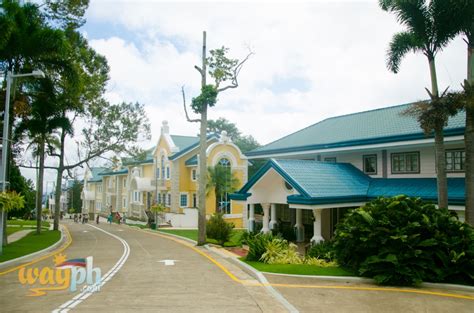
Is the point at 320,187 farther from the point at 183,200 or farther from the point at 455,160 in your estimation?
the point at 183,200

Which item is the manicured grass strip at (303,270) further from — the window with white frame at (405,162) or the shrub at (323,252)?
the window with white frame at (405,162)

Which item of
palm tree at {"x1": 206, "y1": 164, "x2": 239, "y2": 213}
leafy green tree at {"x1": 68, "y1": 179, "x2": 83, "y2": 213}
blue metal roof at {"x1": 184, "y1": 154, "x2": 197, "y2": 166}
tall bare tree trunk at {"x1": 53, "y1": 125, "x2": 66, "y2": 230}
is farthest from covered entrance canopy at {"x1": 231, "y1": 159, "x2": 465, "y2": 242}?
leafy green tree at {"x1": 68, "y1": 179, "x2": 83, "y2": 213}

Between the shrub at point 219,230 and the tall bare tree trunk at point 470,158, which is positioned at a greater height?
the tall bare tree trunk at point 470,158

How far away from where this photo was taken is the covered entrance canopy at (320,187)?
716 inches

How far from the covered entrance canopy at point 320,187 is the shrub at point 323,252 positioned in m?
1.39

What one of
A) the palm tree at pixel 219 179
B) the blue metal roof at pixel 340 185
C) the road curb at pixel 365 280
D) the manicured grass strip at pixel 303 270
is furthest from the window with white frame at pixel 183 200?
the road curb at pixel 365 280

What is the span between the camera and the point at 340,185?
20.3 m

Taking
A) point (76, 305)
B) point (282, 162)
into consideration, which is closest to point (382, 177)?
point (282, 162)

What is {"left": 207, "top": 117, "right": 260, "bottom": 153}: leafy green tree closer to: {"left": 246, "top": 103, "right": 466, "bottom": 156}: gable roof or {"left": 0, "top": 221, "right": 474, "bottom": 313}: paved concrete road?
{"left": 246, "top": 103, "right": 466, "bottom": 156}: gable roof

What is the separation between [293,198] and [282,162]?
2.39 metres

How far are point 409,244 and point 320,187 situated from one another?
689cm

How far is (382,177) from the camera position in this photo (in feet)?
72.3

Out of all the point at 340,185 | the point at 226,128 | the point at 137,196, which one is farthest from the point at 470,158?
the point at 226,128

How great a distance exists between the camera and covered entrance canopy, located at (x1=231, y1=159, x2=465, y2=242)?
1819 centimetres
